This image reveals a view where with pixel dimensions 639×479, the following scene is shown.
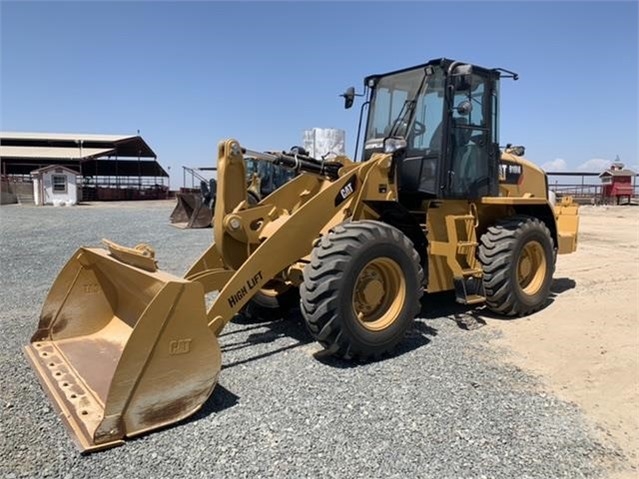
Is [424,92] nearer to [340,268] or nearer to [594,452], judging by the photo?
[340,268]

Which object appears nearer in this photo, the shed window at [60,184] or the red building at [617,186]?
the red building at [617,186]

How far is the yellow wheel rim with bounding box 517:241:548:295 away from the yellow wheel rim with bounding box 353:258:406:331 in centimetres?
236

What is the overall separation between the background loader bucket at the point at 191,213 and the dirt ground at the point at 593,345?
11848 millimetres

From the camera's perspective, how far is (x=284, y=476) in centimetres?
288

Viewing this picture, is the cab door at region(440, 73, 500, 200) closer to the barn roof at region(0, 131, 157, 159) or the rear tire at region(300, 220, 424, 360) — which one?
the rear tire at region(300, 220, 424, 360)

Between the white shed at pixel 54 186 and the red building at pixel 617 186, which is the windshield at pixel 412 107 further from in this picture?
the red building at pixel 617 186

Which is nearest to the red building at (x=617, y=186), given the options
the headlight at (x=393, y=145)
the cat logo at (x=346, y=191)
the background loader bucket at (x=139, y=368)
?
the headlight at (x=393, y=145)

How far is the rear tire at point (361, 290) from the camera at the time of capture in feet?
14.0

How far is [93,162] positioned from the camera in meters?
40.8

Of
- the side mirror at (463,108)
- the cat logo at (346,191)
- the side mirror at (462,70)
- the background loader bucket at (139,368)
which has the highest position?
the side mirror at (462,70)

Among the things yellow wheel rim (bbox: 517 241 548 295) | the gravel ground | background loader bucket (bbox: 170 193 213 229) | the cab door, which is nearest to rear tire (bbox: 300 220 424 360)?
the gravel ground

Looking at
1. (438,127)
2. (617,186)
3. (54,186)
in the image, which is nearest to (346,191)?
(438,127)

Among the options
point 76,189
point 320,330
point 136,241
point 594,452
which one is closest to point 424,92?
point 320,330

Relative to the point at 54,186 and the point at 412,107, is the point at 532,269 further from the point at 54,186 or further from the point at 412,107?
the point at 54,186
